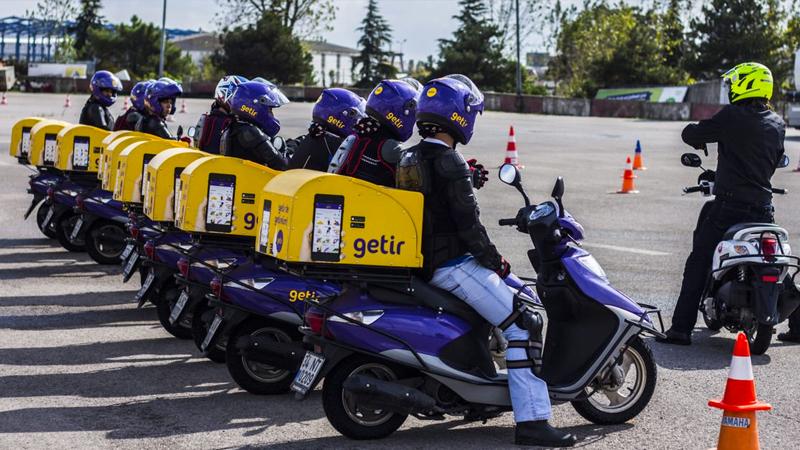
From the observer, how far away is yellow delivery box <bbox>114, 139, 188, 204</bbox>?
1021cm

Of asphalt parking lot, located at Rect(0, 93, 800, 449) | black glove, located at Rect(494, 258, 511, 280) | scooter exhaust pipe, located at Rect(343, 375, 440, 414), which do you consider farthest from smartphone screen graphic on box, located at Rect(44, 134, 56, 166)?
scooter exhaust pipe, located at Rect(343, 375, 440, 414)

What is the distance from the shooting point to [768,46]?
75.3 metres

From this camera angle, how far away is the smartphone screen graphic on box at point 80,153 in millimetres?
13016

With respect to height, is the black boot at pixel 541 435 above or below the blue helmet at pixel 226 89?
below

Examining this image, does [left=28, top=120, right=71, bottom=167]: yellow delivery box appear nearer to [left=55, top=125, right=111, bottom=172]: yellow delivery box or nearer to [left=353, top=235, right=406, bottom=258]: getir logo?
[left=55, top=125, right=111, bottom=172]: yellow delivery box

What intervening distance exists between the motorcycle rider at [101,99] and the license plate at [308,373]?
8.26 m

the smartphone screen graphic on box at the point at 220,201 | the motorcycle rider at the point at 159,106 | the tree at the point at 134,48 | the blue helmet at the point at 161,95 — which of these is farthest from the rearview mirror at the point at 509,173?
the tree at the point at 134,48

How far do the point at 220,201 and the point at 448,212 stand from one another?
234 cm

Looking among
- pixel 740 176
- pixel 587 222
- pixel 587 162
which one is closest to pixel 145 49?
pixel 587 162

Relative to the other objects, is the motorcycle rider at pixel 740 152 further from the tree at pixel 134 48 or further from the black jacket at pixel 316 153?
the tree at pixel 134 48

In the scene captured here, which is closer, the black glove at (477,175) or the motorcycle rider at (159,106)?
the black glove at (477,175)

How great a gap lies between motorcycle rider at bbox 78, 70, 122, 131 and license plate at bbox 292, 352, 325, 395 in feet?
27.1

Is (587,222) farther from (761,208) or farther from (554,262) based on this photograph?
(554,262)

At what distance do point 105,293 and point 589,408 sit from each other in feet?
18.5
